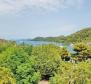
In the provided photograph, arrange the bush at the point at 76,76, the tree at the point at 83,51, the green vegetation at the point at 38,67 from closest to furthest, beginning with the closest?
the bush at the point at 76,76 → the green vegetation at the point at 38,67 → the tree at the point at 83,51

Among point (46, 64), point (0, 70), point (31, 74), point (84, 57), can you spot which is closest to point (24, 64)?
A: point (31, 74)

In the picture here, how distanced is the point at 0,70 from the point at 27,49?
2032cm

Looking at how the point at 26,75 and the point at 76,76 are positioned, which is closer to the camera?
the point at 76,76

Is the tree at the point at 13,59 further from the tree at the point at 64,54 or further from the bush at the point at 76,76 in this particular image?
the tree at the point at 64,54

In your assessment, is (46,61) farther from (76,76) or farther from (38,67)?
(76,76)

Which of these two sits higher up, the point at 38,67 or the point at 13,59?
the point at 13,59

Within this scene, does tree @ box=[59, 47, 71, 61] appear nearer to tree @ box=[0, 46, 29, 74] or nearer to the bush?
tree @ box=[0, 46, 29, 74]

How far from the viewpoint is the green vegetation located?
2533 cm

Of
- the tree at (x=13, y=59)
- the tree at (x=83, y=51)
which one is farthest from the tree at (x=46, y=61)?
the tree at (x=83, y=51)

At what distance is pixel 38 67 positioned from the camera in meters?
40.0

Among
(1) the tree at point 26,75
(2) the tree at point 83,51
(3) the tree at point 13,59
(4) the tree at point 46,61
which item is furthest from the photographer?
(2) the tree at point 83,51

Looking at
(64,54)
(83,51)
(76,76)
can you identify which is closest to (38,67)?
(76,76)

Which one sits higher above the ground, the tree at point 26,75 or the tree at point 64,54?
the tree at point 64,54

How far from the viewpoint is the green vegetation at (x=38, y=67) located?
25.3 metres
